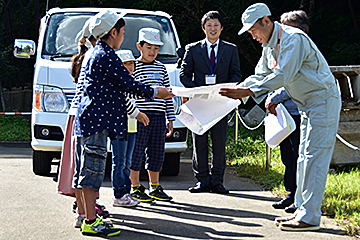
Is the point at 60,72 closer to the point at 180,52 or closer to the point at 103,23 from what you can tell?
the point at 180,52

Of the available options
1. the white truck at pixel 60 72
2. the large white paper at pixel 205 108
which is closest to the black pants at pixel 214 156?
the white truck at pixel 60 72

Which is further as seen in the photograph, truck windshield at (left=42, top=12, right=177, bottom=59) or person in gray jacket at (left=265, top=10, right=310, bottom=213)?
truck windshield at (left=42, top=12, right=177, bottom=59)

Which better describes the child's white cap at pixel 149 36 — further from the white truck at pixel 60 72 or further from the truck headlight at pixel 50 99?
the truck headlight at pixel 50 99

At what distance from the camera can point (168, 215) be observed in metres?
5.25

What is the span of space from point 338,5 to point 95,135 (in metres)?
12.9

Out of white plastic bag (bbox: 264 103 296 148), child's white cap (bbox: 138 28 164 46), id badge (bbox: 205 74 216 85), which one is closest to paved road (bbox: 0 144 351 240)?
white plastic bag (bbox: 264 103 296 148)

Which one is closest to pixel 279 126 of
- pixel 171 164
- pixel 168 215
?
pixel 168 215

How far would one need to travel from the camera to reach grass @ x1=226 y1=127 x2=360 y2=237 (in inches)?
200

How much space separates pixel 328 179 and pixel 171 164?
221cm

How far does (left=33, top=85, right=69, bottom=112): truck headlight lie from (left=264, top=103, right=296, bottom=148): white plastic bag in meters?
2.91

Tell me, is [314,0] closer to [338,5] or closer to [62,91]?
[338,5]

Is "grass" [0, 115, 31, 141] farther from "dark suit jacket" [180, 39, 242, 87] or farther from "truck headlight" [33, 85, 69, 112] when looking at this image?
"dark suit jacket" [180, 39, 242, 87]

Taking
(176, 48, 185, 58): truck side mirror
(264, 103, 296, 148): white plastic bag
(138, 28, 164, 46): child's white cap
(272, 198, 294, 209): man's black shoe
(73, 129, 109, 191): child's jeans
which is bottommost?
(272, 198, 294, 209): man's black shoe

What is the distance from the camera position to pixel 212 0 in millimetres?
15125
